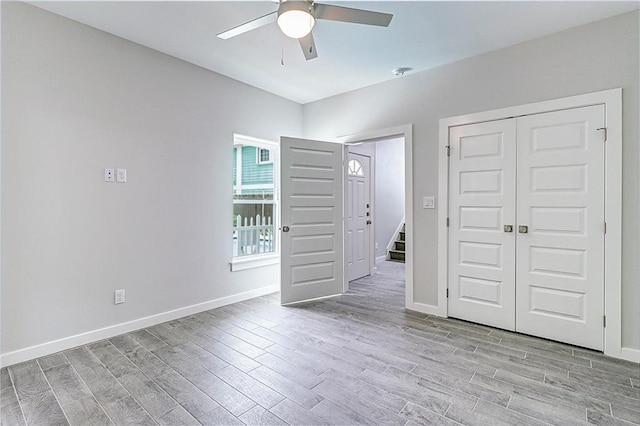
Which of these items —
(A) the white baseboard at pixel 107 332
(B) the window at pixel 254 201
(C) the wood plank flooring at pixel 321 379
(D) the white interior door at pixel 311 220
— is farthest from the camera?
(B) the window at pixel 254 201

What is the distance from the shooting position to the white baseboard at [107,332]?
2.44m

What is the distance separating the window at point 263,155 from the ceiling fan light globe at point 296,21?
2.60 m

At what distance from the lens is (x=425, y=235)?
3600mm

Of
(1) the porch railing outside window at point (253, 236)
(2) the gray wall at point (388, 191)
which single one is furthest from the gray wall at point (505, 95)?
(2) the gray wall at point (388, 191)

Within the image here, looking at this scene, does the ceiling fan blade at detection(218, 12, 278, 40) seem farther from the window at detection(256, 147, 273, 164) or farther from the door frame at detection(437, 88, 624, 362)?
the door frame at detection(437, 88, 624, 362)

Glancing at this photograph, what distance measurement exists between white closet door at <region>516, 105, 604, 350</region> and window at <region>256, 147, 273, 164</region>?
122 inches

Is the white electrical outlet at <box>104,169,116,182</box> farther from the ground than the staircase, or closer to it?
farther from the ground

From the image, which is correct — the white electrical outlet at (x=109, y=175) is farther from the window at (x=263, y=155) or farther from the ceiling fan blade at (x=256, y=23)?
the window at (x=263, y=155)

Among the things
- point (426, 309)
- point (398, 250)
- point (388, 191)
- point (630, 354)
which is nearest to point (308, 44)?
point (426, 309)

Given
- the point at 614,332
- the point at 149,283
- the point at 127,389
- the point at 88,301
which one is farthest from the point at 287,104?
the point at 614,332

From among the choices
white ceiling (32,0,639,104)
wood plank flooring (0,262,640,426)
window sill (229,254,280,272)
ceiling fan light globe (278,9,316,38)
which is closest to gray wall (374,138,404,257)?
window sill (229,254,280,272)

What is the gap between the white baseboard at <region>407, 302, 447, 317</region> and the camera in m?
3.47

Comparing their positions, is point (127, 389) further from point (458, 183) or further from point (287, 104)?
point (287, 104)

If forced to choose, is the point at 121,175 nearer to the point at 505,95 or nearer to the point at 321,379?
the point at 321,379
